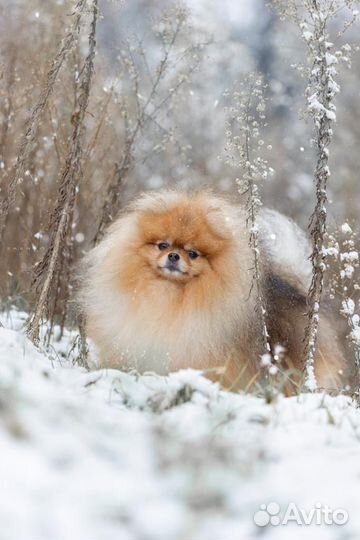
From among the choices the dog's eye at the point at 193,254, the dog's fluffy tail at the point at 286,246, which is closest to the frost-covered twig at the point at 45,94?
the dog's eye at the point at 193,254

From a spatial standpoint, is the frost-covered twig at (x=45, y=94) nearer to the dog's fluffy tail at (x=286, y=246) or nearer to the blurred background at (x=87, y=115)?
the blurred background at (x=87, y=115)

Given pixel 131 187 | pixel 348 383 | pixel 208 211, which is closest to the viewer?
pixel 208 211

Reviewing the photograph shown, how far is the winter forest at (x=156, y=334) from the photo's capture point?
218 centimetres

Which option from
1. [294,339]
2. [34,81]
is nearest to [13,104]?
[34,81]

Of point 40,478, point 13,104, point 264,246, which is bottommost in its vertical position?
point 40,478

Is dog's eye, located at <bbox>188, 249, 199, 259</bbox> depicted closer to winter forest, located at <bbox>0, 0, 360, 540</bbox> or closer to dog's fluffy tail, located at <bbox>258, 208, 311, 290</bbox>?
winter forest, located at <bbox>0, 0, 360, 540</bbox>

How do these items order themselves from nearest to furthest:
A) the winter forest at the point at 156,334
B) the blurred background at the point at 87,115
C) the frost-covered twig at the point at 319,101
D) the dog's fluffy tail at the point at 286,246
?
the winter forest at the point at 156,334
the frost-covered twig at the point at 319,101
the dog's fluffy tail at the point at 286,246
the blurred background at the point at 87,115

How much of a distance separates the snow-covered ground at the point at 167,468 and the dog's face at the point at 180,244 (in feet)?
5.58

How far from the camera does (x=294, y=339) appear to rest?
4.96m

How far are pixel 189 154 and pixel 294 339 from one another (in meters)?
6.52

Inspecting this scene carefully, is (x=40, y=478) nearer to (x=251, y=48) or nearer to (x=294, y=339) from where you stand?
(x=294, y=339)

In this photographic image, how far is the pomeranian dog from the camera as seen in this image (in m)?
4.72

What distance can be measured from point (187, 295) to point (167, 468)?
8.34ft

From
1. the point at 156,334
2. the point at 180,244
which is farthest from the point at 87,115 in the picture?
the point at 156,334
